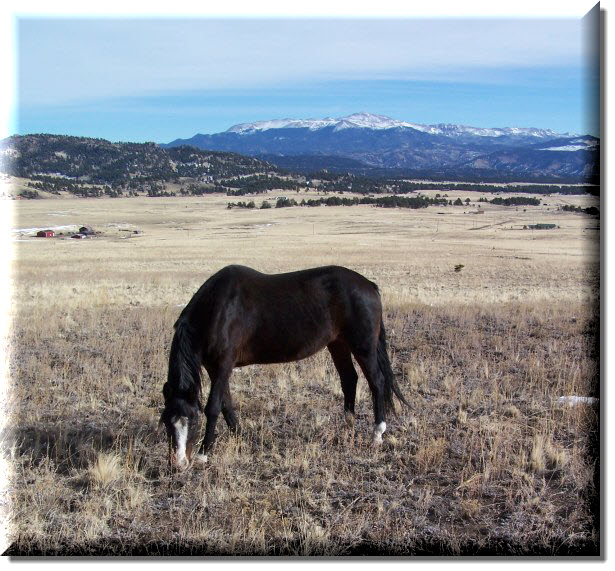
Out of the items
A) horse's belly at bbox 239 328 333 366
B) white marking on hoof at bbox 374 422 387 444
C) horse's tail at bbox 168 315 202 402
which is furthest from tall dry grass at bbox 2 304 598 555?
horse's belly at bbox 239 328 333 366

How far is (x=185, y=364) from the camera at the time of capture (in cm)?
584

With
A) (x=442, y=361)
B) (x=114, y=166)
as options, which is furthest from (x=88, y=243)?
(x=114, y=166)

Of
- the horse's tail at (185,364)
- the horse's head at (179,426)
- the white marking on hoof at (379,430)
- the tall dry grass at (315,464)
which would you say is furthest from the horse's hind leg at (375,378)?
the horse's head at (179,426)

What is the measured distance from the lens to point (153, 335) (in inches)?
445

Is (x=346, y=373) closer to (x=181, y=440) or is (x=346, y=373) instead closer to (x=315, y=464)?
(x=315, y=464)

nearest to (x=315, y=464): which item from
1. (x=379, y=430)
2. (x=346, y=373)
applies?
(x=379, y=430)

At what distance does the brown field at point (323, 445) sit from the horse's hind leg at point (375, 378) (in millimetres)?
263

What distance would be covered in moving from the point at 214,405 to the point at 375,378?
1842 mm

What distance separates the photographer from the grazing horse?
18.9ft

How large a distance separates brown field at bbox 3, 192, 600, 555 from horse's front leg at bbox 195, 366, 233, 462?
0.52 feet

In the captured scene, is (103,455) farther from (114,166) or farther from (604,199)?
(114,166)

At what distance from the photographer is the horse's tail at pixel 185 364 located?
5.73 meters

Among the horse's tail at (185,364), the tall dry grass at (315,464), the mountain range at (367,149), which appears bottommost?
the tall dry grass at (315,464)

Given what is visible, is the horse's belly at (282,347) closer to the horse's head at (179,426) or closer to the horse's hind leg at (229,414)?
the horse's hind leg at (229,414)
